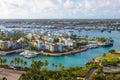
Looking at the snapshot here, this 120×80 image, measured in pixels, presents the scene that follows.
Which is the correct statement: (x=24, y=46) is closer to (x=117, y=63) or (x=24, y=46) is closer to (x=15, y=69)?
(x=15, y=69)

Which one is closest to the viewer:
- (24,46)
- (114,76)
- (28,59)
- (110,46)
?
(114,76)

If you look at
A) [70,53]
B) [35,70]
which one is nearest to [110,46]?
[70,53]

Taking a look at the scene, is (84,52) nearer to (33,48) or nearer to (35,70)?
(33,48)

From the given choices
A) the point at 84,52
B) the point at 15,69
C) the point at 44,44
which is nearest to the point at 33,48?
the point at 44,44

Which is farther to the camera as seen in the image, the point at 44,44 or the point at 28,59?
the point at 44,44

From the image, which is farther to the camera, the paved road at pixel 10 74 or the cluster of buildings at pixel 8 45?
the cluster of buildings at pixel 8 45

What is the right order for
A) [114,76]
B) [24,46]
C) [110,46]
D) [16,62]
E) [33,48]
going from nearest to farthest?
[114,76], [16,62], [33,48], [24,46], [110,46]

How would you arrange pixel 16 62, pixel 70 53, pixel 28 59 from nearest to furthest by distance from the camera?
pixel 16 62, pixel 28 59, pixel 70 53

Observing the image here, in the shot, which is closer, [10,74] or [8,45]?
[10,74]

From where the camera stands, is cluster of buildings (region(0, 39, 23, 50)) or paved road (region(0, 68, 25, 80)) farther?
cluster of buildings (region(0, 39, 23, 50))
